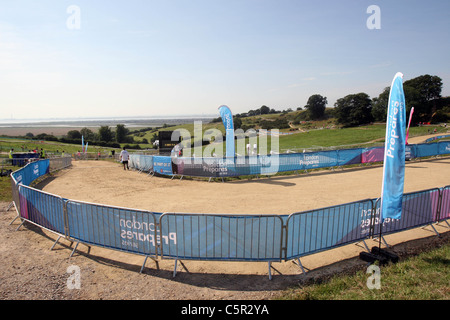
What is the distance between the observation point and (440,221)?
8.46 metres

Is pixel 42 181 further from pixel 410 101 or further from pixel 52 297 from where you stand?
pixel 410 101

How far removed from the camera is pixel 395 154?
Answer: 258 inches

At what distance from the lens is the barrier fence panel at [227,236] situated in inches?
241

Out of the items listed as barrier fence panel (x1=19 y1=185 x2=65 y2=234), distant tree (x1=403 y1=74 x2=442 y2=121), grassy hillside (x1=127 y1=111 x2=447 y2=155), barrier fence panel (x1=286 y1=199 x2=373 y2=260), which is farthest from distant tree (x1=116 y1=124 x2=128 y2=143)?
barrier fence panel (x1=286 y1=199 x2=373 y2=260)

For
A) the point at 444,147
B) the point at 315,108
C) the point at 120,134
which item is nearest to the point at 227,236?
the point at 444,147

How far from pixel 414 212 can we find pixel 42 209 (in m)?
11.3

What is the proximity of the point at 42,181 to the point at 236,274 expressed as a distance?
55.2 ft

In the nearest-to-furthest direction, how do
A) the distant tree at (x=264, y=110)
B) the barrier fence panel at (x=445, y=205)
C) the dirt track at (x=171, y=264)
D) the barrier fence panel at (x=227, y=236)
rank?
the dirt track at (x=171, y=264), the barrier fence panel at (x=227, y=236), the barrier fence panel at (x=445, y=205), the distant tree at (x=264, y=110)

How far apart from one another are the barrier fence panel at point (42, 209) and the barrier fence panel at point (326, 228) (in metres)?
6.25

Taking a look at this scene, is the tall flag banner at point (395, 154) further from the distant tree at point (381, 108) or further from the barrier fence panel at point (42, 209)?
the distant tree at point (381, 108)

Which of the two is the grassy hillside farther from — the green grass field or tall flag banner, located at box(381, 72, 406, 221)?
the green grass field

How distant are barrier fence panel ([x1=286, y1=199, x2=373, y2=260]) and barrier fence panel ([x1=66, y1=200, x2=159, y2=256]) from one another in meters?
3.29

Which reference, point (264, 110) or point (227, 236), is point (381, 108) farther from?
point (264, 110)

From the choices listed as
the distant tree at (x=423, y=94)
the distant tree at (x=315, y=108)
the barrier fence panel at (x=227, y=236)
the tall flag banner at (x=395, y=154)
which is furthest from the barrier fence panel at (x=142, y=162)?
the distant tree at (x=315, y=108)
